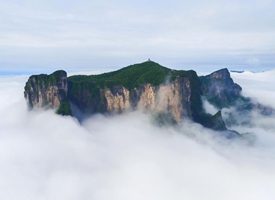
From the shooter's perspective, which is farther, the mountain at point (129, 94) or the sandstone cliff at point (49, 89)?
the sandstone cliff at point (49, 89)

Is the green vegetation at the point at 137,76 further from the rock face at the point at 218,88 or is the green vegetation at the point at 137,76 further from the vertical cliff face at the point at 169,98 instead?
the rock face at the point at 218,88

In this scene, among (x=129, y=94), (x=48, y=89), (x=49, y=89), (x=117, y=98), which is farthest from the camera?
(x=117, y=98)

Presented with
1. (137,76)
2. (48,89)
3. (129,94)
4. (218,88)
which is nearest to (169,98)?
(129,94)

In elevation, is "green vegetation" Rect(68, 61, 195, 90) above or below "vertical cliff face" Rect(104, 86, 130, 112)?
above

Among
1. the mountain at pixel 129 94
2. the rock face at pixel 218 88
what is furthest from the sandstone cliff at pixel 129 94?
the rock face at pixel 218 88

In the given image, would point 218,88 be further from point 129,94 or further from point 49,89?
point 49,89

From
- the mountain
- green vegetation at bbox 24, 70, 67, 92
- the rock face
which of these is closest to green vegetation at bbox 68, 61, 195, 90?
the mountain

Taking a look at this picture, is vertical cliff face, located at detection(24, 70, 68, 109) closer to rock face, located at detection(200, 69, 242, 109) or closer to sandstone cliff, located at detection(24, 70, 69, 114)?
sandstone cliff, located at detection(24, 70, 69, 114)
